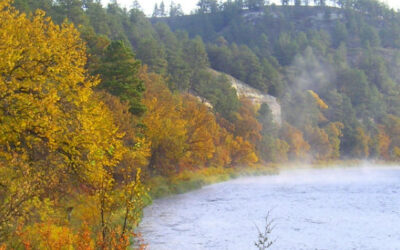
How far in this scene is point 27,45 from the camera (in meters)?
18.8

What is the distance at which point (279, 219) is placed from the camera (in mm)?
34062

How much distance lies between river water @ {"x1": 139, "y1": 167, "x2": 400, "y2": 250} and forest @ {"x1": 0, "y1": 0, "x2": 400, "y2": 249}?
2936 millimetres

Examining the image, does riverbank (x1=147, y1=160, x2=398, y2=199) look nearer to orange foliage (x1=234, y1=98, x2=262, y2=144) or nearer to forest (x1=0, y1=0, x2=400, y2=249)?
forest (x1=0, y1=0, x2=400, y2=249)

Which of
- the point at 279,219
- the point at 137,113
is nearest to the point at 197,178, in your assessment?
the point at 137,113

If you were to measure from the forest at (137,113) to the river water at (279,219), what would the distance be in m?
2.94

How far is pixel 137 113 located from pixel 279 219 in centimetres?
1733

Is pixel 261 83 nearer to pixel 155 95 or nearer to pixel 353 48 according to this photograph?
pixel 155 95

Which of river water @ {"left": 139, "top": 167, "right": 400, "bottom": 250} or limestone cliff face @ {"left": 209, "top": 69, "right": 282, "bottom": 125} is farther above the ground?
limestone cliff face @ {"left": 209, "top": 69, "right": 282, "bottom": 125}

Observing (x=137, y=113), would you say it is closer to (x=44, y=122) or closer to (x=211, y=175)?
(x=211, y=175)

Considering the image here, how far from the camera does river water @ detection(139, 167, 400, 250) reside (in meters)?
26.5

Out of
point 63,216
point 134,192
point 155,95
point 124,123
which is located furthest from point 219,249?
point 155,95

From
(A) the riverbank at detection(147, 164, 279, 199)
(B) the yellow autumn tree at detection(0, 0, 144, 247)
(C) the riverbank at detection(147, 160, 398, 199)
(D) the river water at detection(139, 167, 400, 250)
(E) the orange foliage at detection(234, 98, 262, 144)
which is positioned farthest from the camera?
(E) the orange foliage at detection(234, 98, 262, 144)

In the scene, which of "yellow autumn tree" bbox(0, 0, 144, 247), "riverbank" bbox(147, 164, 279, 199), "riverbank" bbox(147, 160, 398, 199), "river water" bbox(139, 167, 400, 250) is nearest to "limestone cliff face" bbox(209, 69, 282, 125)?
"riverbank" bbox(147, 160, 398, 199)

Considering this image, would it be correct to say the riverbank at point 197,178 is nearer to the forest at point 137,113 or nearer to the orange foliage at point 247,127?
the forest at point 137,113
